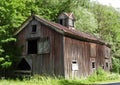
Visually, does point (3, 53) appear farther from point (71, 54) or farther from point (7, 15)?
point (71, 54)

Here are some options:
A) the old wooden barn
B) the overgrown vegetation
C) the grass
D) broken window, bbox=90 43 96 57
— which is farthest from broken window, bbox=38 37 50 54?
broken window, bbox=90 43 96 57

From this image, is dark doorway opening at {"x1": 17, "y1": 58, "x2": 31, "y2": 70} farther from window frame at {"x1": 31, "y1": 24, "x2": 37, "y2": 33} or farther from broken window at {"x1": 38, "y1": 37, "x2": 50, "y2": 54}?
window frame at {"x1": 31, "y1": 24, "x2": 37, "y2": 33}

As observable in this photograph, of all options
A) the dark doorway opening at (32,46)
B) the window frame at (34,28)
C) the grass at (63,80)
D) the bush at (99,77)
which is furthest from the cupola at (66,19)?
the grass at (63,80)

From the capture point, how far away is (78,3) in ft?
182

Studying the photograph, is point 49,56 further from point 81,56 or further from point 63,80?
point 81,56

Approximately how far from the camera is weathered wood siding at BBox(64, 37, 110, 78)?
31250 mm

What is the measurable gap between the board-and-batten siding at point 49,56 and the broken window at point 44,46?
1.15ft

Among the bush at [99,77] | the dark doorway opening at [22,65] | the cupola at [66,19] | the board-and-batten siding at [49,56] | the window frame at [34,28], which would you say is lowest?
the bush at [99,77]

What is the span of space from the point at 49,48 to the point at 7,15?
6846mm

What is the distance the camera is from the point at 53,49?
3155 cm

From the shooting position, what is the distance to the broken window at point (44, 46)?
32.0 metres

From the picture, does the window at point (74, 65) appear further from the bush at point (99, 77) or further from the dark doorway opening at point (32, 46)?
the dark doorway opening at point (32, 46)

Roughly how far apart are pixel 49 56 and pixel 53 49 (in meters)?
0.97

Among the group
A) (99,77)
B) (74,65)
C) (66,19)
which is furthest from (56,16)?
(74,65)
